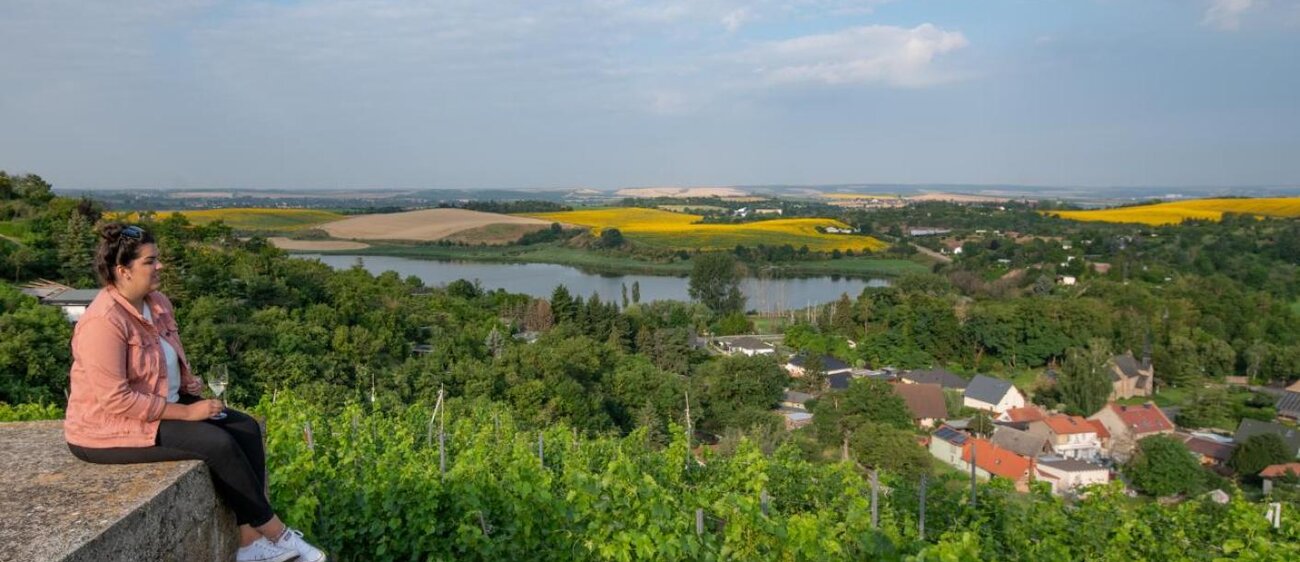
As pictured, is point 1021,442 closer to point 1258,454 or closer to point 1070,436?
point 1070,436

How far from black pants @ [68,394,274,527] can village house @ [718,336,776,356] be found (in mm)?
30308

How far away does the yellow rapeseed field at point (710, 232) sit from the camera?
2756 inches

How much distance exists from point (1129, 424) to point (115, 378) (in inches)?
1014

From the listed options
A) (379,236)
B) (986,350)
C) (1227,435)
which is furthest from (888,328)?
(379,236)

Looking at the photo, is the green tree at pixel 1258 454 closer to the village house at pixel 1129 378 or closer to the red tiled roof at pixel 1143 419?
the red tiled roof at pixel 1143 419

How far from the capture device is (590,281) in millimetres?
53219

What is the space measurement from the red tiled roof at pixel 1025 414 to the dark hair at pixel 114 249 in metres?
24.4

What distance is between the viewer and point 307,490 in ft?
13.0

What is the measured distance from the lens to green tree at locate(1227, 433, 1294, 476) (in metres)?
18.3

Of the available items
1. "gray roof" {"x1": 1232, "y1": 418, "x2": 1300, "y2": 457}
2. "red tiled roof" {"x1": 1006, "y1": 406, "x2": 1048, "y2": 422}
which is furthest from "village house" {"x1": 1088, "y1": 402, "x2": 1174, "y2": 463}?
"gray roof" {"x1": 1232, "y1": 418, "x2": 1300, "y2": 457}

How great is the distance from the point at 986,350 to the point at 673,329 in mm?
14048

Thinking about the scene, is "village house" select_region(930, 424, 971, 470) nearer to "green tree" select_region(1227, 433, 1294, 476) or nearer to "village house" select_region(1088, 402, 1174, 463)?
"village house" select_region(1088, 402, 1174, 463)

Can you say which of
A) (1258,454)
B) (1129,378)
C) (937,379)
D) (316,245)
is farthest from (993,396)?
(316,245)

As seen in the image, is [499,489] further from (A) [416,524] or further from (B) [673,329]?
(B) [673,329]
